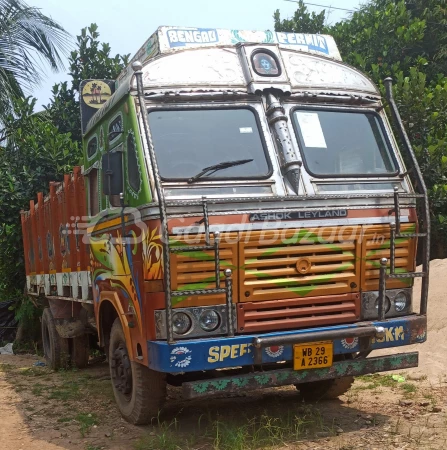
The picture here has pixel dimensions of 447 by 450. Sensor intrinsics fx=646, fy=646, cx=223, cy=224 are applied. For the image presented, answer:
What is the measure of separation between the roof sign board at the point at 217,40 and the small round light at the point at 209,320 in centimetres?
208

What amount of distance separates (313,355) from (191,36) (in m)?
2.72

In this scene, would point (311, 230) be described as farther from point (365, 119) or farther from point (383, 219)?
point (365, 119)

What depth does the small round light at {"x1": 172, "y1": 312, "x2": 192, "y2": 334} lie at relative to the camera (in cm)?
435

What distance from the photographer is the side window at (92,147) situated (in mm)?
5688

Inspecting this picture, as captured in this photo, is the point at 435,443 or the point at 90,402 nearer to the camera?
the point at 435,443

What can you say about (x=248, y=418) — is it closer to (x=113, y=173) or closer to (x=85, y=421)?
(x=85, y=421)

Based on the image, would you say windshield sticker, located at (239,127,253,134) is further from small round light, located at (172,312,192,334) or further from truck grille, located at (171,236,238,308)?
small round light, located at (172,312,192,334)

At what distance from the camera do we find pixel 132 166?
4.71 metres

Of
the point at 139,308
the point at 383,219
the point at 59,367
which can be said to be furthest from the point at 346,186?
the point at 59,367

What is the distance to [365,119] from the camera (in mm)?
5289

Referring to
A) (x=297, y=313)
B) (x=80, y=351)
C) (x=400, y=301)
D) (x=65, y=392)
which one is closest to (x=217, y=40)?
(x=297, y=313)

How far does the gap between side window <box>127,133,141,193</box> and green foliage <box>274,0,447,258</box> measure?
22.1 ft

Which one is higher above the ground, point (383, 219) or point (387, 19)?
point (387, 19)

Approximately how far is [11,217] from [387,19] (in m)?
8.29
